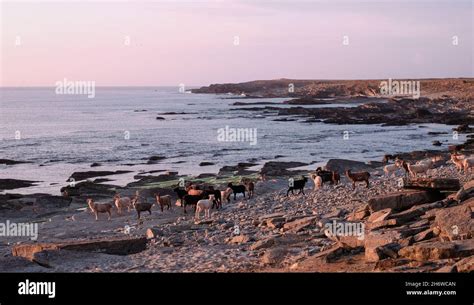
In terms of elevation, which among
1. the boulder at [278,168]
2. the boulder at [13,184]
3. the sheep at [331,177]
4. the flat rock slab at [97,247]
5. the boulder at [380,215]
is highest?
the boulder at [380,215]

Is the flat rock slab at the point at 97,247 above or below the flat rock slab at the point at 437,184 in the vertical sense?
below

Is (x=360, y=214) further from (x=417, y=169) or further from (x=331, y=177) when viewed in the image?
(x=331, y=177)

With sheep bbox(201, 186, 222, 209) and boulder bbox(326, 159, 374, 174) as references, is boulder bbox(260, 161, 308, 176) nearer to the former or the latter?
boulder bbox(326, 159, 374, 174)

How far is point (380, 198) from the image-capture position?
16531 mm

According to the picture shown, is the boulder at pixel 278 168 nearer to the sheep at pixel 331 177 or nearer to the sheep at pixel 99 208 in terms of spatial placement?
the sheep at pixel 331 177

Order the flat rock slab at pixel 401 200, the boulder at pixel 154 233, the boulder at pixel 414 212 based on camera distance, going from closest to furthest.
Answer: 1. the boulder at pixel 414 212
2. the flat rock slab at pixel 401 200
3. the boulder at pixel 154 233

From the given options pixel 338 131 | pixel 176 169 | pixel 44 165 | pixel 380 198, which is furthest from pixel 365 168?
pixel 338 131

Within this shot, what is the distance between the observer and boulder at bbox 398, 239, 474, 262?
36.8 feet

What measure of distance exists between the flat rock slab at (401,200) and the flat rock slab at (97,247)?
6431 millimetres

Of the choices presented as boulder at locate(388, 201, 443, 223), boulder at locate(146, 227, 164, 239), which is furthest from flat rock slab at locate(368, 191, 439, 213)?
boulder at locate(146, 227, 164, 239)

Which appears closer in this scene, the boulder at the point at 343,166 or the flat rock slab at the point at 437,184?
the flat rock slab at the point at 437,184

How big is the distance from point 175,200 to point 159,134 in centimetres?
3891

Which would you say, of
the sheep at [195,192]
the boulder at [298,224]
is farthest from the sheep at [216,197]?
the boulder at [298,224]

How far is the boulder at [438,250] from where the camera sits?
11.2 metres
